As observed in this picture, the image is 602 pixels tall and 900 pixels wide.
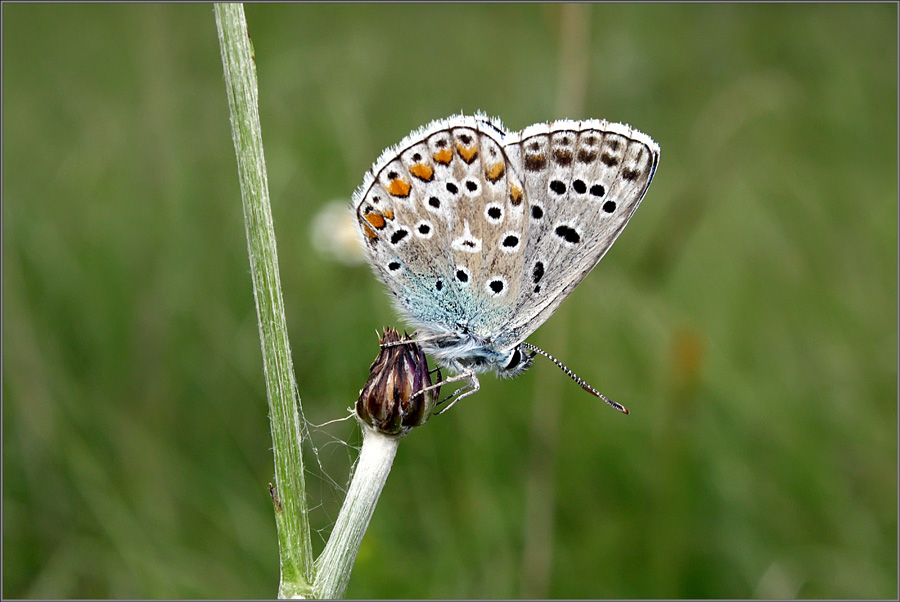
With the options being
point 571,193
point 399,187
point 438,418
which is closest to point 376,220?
point 399,187

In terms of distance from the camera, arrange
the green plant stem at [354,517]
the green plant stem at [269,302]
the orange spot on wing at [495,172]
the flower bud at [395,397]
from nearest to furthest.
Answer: the green plant stem at [269,302]
the green plant stem at [354,517]
the flower bud at [395,397]
the orange spot on wing at [495,172]

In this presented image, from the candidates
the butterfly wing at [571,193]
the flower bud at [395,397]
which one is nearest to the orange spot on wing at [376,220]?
the butterfly wing at [571,193]

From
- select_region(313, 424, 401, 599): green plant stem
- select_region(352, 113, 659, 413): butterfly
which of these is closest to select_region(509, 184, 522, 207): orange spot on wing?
select_region(352, 113, 659, 413): butterfly

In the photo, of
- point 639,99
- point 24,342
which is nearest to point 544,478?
point 24,342

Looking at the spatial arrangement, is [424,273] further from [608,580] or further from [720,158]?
[720,158]

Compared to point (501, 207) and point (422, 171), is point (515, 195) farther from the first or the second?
point (422, 171)

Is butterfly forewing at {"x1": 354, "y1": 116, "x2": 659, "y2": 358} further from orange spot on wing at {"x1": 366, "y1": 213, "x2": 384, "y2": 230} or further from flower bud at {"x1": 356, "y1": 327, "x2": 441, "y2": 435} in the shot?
flower bud at {"x1": 356, "y1": 327, "x2": 441, "y2": 435}

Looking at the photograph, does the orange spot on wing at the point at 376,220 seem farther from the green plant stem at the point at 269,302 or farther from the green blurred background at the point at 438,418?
the green plant stem at the point at 269,302
